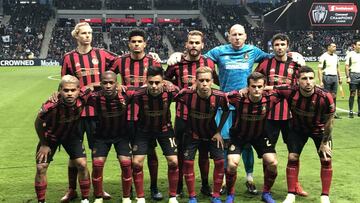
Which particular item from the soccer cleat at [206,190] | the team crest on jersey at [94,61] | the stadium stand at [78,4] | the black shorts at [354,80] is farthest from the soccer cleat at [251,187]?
the stadium stand at [78,4]

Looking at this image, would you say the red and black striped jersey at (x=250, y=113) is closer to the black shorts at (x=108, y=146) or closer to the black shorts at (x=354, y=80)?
the black shorts at (x=108, y=146)

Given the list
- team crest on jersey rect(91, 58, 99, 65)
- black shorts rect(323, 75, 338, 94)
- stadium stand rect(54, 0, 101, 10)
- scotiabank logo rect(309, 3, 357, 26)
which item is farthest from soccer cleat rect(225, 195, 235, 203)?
stadium stand rect(54, 0, 101, 10)

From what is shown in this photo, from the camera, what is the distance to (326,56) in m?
12.5

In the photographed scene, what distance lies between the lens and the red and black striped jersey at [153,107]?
571 centimetres

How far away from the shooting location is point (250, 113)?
5.76 m

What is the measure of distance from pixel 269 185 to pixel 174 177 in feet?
3.99

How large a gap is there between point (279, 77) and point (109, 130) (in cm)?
240

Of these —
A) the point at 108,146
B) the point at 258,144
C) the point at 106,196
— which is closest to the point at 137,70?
the point at 108,146

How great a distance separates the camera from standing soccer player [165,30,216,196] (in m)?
5.98

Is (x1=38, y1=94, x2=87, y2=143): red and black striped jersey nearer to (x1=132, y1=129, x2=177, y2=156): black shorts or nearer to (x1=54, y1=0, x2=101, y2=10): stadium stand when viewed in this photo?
(x1=132, y1=129, x2=177, y2=156): black shorts

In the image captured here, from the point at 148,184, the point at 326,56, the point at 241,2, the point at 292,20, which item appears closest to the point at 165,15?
the point at 241,2

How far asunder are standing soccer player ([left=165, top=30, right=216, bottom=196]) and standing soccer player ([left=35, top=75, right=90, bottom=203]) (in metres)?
1.28

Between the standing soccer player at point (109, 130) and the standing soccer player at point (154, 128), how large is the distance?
12 cm

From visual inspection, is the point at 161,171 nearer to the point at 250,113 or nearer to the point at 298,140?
the point at 250,113
